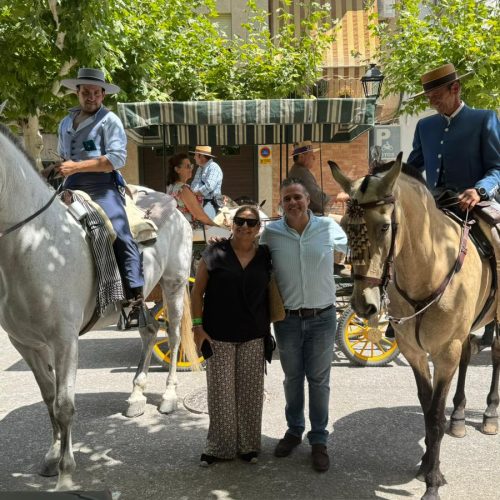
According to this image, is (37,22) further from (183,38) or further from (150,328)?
(183,38)

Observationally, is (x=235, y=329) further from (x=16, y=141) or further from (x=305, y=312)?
(x=16, y=141)

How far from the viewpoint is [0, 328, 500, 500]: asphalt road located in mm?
3752

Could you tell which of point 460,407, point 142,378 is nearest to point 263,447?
point 142,378

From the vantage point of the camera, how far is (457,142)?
433cm

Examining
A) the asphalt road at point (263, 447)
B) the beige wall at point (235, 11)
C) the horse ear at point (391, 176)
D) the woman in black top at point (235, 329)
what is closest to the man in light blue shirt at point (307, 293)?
the woman in black top at point (235, 329)

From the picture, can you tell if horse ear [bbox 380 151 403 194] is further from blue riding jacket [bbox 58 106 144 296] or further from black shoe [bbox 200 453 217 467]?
black shoe [bbox 200 453 217 467]

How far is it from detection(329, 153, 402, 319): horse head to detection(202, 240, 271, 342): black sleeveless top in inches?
36.7

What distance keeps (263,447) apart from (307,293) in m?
1.31

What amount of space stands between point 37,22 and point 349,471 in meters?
7.64

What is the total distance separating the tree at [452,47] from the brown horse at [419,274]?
9.19 meters

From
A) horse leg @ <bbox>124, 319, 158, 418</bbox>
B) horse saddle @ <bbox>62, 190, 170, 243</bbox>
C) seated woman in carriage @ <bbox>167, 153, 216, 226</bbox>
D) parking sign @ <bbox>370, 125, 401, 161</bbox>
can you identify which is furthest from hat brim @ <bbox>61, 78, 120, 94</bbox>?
parking sign @ <bbox>370, 125, 401, 161</bbox>

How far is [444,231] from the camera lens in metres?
3.72

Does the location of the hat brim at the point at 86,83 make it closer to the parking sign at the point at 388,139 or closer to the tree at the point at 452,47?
the parking sign at the point at 388,139

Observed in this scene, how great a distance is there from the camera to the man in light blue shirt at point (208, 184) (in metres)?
7.73
